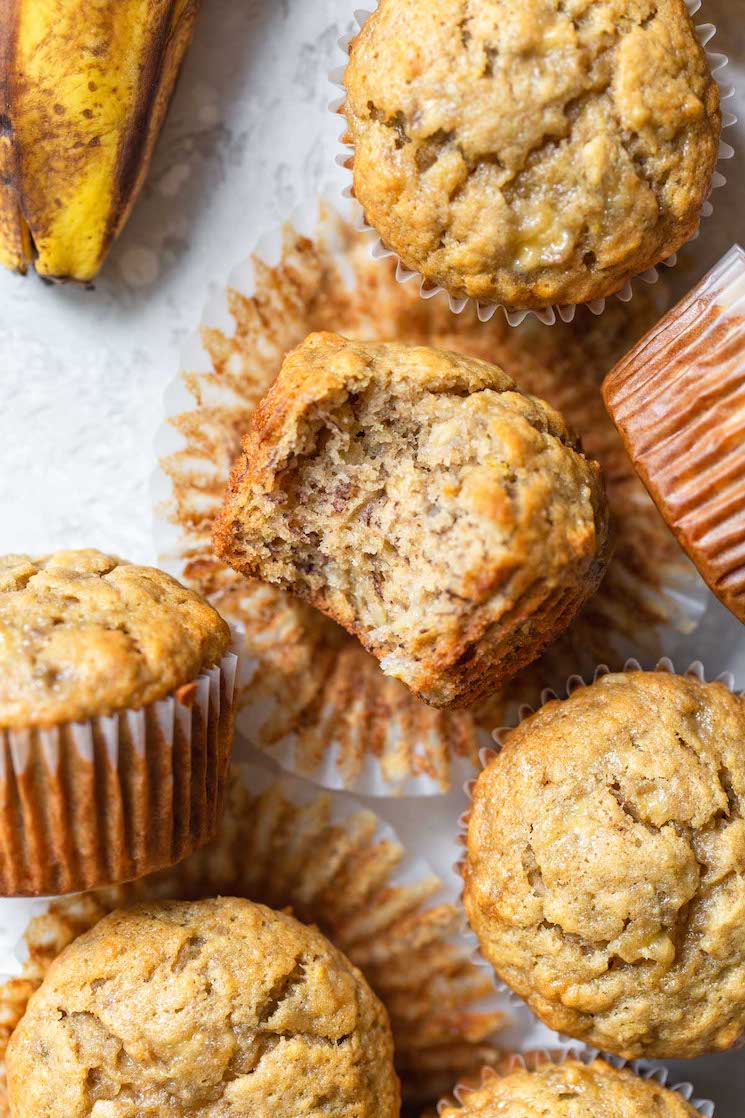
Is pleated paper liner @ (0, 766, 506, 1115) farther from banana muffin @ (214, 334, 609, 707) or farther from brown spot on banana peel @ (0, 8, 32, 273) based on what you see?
brown spot on banana peel @ (0, 8, 32, 273)

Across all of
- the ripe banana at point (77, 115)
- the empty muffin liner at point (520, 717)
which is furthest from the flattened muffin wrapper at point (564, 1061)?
the ripe banana at point (77, 115)

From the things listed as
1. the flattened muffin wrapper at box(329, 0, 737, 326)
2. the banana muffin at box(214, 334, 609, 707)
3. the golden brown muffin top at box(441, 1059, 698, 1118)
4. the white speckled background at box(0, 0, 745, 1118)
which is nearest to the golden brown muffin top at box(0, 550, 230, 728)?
the banana muffin at box(214, 334, 609, 707)

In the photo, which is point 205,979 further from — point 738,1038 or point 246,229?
→ point 246,229

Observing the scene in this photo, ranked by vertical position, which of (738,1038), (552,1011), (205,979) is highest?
(738,1038)

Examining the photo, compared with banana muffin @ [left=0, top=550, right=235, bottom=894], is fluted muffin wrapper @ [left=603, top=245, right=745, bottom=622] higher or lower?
higher

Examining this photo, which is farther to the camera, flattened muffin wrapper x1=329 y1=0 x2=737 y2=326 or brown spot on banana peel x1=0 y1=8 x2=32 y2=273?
flattened muffin wrapper x1=329 y1=0 x2=737 y2=326

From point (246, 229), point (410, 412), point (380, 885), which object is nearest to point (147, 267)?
point (246, 229)

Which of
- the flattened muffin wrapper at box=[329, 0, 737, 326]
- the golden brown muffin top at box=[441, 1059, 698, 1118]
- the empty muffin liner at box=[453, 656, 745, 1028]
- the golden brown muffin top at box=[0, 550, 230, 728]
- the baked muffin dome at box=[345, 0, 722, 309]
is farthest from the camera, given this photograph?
the empty muffin liner at box=[453, 656, 745, 1028]
